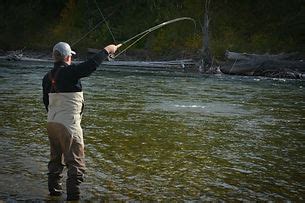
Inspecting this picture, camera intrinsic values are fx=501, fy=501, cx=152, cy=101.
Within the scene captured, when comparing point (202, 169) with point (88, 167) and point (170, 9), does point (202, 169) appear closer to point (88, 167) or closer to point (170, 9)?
point (88, 167)

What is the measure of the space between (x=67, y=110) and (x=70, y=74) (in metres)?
0.41

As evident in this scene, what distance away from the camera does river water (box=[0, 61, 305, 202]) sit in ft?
20.6

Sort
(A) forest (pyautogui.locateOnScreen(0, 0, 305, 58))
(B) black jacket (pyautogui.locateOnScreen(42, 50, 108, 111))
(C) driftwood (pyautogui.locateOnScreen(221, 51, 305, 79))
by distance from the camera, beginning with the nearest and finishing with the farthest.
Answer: (B) black jacket (pyautogui.locateOnScreen(42, 50, 108, 111)), (C) driftwood (pyautogui.locateOnScreen(221, 51, 305, 79)), (A) forest (pyautogui.locateOnScreen(0, 0, 305, 58))

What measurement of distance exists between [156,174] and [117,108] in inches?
263

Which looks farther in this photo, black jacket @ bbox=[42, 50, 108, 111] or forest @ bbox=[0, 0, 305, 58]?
forest @ bbox=[0, 0, 305, 58]

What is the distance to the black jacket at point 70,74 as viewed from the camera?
5.52 meters

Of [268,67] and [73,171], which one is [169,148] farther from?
[268,67]

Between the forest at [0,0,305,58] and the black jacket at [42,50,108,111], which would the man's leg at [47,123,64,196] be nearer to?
the black jacket at [42,50,108,111]

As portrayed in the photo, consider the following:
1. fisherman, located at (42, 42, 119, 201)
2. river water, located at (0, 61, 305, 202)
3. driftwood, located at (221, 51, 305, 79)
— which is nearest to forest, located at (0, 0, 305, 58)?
driftwood, located at (221, 51, 305, 79)

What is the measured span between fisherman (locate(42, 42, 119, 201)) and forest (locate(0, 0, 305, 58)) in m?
31.4

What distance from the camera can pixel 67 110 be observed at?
5652 mm

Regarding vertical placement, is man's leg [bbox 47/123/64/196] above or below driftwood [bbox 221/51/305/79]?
below

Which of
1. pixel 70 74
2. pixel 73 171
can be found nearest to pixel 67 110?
pixel 70 74

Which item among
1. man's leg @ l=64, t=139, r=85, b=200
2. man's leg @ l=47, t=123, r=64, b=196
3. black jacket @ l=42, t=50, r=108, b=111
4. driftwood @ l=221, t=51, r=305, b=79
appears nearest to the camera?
black jacket @ l=42, t=50, r=108, b=111
